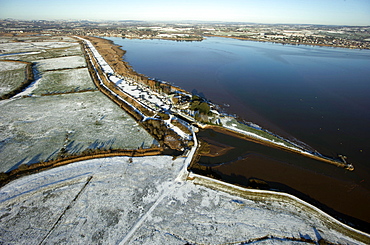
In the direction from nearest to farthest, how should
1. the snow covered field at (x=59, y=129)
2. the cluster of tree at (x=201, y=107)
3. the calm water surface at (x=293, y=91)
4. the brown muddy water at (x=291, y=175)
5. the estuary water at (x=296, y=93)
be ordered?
the brown muddy water at (x=291, y=175), the snow covered field at (x=59, y=129), the estuary water at (x=296, y=93), the calm water surface at (x=293, y=91), the cluster of tree at (x=201, y=107)

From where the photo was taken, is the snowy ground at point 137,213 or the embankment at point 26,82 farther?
the embankment at point 26,82

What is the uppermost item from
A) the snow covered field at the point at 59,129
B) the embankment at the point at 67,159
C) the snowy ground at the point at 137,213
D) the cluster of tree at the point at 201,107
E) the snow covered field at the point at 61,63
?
the snow covered field at the point at 61,63

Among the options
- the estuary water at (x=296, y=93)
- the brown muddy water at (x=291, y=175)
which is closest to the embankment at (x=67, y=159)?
the brown muddy water at (x=291, y=175)

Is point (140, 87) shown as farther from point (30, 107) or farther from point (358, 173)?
point (358, 173)

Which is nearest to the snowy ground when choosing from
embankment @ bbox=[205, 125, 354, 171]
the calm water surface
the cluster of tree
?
embankment @ bbox=[205, 125, 354, 171]

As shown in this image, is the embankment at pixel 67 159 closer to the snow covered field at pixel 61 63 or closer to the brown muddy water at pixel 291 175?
the brown muddy water at pixel 291 175

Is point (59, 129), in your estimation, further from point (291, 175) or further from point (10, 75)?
point (10, 75)
